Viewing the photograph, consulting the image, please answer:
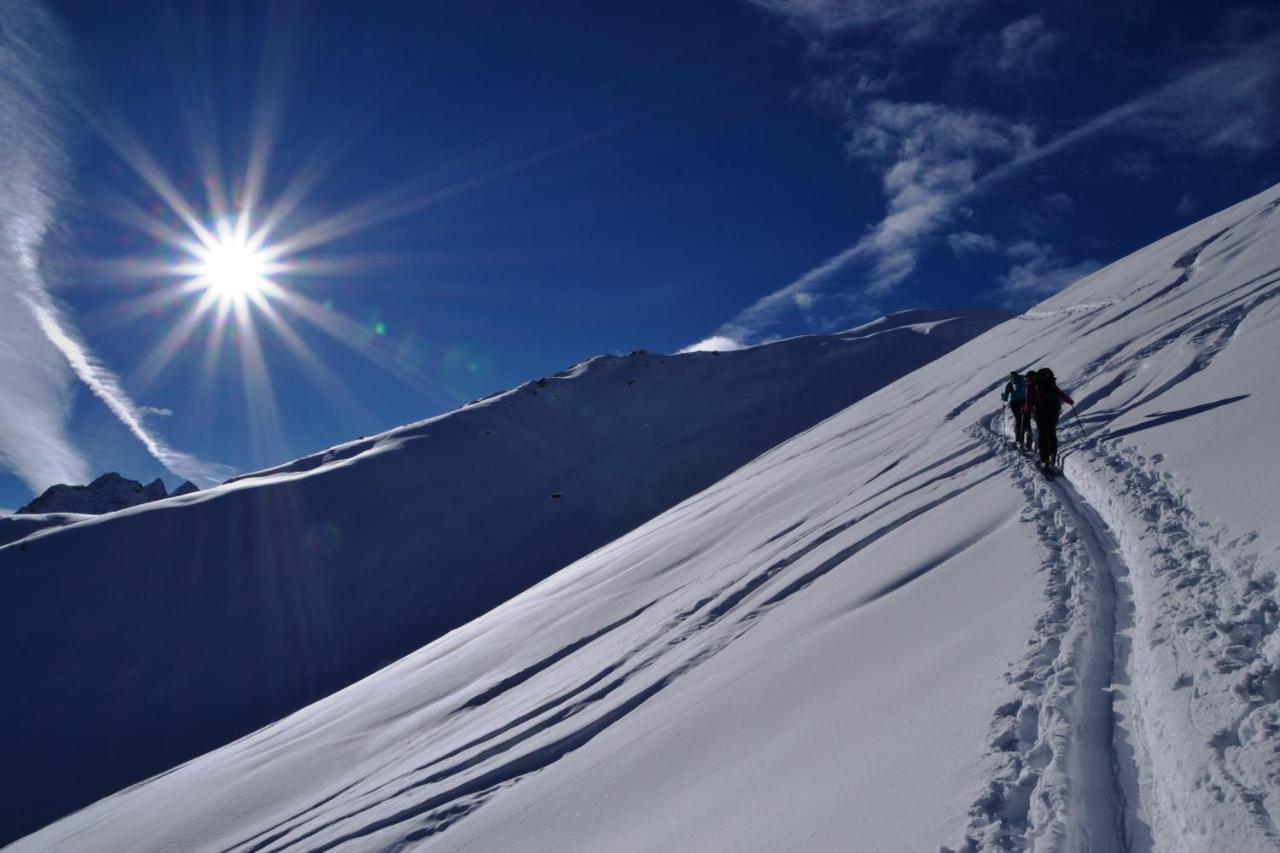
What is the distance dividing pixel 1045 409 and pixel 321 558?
27.2 meters

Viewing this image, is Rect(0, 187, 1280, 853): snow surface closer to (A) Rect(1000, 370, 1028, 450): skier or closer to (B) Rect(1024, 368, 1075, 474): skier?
(B) Rect(1024, 368, 1075, 474): skier

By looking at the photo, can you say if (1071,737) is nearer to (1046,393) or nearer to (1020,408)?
(1046,393)

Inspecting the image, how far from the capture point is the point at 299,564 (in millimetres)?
27438

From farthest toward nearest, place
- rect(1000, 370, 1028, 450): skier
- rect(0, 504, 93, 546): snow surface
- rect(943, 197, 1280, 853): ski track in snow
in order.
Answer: rect(0, 504, 93, 546): snow surface < rect(1000, 370, 1028, 450): skier < rect(943, 197, 1280, 853): ski track in snow

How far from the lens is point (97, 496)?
144500 mm

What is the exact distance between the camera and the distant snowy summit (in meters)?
140

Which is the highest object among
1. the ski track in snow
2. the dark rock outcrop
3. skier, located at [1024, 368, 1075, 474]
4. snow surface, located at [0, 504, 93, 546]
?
the dark rock outcrop

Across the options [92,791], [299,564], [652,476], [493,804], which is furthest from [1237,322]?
[299,564]

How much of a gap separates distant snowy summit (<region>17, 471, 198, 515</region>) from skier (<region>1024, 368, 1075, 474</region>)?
6401 inches

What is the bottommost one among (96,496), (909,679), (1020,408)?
(909,679)

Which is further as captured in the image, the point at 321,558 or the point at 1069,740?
the point at 321,558

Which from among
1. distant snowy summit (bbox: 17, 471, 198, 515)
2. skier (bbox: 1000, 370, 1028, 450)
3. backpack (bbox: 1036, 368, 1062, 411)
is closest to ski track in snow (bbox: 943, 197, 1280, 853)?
backpack (bbox: 1036, 368, 1062, 411)

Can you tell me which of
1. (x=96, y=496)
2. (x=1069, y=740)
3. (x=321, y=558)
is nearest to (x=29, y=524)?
(x=321, y=558)

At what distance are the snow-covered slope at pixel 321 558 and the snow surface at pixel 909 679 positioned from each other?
9.09 meters
